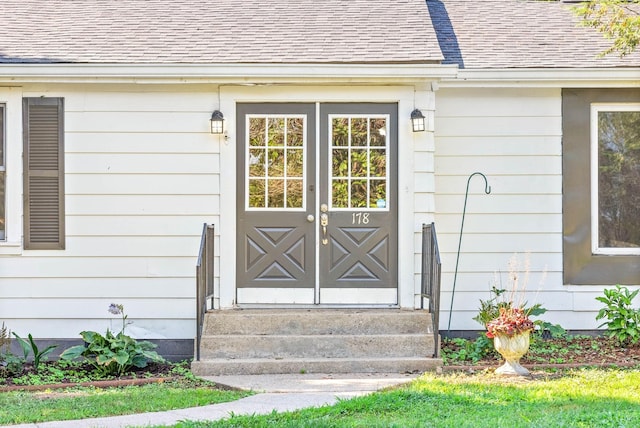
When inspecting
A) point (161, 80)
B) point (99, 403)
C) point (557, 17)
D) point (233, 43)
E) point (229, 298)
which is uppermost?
point (557, 17)

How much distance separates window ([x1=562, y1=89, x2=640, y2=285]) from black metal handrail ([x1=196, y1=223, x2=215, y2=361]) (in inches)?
154

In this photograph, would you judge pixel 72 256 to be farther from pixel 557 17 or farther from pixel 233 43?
pixel 557 17

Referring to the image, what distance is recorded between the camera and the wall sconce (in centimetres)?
756

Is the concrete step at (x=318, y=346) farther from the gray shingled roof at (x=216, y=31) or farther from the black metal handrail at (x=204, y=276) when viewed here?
the gray shingled roof at (x=216, y=31)

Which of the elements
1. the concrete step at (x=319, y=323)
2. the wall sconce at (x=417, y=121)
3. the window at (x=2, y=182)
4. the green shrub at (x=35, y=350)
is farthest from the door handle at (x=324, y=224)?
the window at (x=2, y=182)

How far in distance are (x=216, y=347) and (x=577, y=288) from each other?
4.07 metres

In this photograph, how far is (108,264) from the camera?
7.75m

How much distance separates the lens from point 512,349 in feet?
21.6

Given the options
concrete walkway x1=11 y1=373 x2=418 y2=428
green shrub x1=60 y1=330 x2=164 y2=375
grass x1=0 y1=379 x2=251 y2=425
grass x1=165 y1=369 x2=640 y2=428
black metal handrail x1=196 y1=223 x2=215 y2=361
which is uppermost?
black metal handrail x1=196 y1=223 x2=215 y2=361

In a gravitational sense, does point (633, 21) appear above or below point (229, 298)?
above

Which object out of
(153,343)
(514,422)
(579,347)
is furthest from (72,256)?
(579,347)

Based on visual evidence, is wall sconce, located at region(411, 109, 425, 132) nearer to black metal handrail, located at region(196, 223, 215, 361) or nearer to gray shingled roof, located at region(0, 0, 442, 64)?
gray shingled roof, located at region(0, 0, 442, 64)

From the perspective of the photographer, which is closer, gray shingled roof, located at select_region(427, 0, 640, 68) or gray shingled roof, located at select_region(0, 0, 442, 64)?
gray shingled roof, located at select_region(0, 0, 442, 64)

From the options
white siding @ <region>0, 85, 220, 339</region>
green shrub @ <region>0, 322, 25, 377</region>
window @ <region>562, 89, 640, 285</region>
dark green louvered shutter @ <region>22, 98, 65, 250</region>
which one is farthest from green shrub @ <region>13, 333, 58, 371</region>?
window @ <region>562, 89, 640, 285</region>
